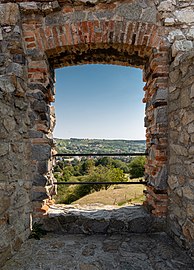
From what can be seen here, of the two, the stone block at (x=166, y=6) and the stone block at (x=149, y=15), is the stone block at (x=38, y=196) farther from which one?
the stone block at (x=166, y=6)

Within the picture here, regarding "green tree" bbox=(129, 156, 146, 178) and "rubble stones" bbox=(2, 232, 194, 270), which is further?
"green tree" bbox=(129, 156, 146, 178)

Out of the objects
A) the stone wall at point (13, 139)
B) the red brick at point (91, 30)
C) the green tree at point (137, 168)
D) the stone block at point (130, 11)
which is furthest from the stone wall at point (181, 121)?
the green tree at point (137, 168)

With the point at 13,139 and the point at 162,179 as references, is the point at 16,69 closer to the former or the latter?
the point at 13,139

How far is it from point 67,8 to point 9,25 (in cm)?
76

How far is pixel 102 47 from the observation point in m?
2.55

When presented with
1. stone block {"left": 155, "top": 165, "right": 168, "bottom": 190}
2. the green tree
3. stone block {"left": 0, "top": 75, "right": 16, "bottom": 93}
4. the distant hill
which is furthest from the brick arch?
the green tree

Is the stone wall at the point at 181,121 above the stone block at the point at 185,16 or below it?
below

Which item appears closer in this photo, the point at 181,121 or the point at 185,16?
the point at 181,121

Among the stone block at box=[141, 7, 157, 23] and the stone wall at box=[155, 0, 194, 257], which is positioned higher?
the stone block at box=[141, 7, 157, 23]

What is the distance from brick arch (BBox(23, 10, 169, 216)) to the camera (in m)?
2.37

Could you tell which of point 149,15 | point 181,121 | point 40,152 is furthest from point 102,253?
point 149,15

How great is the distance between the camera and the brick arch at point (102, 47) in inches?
93.2

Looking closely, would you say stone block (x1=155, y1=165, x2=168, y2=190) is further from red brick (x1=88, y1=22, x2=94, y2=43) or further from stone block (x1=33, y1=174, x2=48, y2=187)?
red brick (x1=88, y1=22, x2=94, y2=43)

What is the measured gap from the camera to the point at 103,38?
7.92ft
